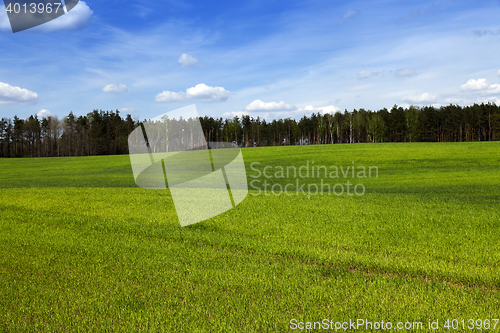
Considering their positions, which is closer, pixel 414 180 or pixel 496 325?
pixel 496 325

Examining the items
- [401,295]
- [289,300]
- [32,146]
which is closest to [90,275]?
[289,300]

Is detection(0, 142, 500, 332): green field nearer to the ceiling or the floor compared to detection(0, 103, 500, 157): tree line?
nearer to the floor

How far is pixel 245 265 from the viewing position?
287 inches

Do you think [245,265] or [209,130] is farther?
[209,130]

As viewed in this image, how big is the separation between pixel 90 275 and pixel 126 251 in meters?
1.54

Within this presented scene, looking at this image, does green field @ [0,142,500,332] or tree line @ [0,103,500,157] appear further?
tree line @ [0,103,500,157]

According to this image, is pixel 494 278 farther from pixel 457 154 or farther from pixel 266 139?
pixel 266 139

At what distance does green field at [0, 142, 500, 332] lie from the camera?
5215 millimetres

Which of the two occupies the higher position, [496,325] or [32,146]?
[32,146]

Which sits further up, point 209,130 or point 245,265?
point 209,130

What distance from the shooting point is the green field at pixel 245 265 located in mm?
5215

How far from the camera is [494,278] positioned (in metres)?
6.49

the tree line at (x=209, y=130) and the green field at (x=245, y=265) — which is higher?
the tree line at (x=209, y=130)

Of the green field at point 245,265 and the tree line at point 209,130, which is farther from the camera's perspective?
the tree line at point 209,130
